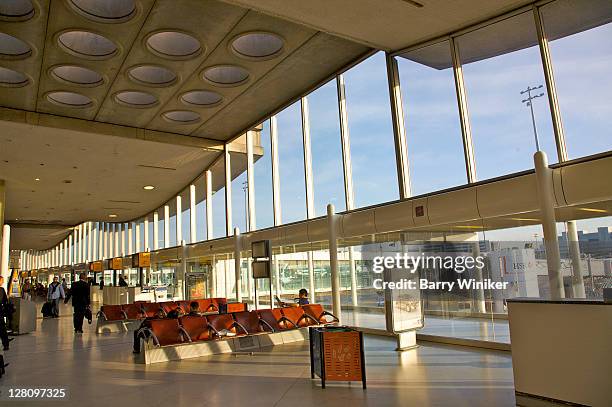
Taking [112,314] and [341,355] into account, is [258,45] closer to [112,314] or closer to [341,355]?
[341,355]

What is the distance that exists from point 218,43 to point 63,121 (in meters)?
8.18

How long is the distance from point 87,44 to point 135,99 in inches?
149

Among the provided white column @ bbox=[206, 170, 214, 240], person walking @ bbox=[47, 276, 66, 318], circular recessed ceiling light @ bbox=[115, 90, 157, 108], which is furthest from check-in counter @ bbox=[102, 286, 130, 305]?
circular recessed ceiling light @ bbox=[115, 90, 157, 108]

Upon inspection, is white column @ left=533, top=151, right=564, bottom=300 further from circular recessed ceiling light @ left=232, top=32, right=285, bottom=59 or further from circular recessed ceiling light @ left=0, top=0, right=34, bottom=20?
circular recessed ceiling light @ left=0, top=0, right=34, bottom=20

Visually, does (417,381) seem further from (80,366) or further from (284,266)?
(284,266)

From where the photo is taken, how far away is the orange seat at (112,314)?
15.2 m

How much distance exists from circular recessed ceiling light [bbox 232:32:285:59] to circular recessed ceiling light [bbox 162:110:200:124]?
5.18 meters

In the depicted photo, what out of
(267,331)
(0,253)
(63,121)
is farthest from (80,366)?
(0,253)

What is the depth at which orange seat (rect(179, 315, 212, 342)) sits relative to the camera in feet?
32.6

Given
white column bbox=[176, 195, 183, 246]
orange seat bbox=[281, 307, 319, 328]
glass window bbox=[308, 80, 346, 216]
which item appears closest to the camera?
orange seat bbox=[281, 307, 319, 328]

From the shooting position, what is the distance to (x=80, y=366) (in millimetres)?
9258

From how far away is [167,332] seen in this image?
9.68m

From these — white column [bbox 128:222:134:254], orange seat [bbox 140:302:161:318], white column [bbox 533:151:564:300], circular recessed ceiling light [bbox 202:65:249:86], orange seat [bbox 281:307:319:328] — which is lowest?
orange seat [bbox 281:307:319:328]

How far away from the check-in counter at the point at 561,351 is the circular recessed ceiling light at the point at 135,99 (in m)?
13.2
